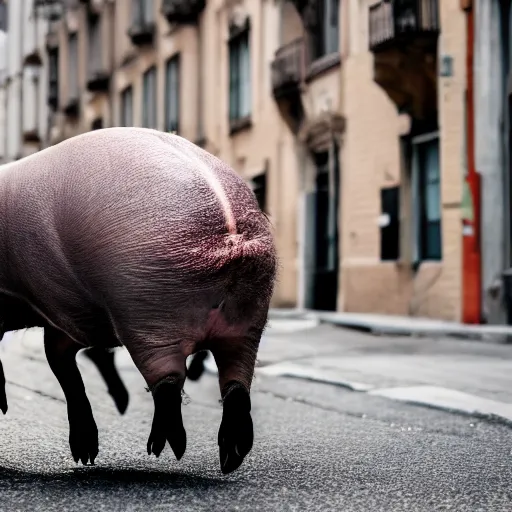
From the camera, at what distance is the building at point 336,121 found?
16625 millimetres

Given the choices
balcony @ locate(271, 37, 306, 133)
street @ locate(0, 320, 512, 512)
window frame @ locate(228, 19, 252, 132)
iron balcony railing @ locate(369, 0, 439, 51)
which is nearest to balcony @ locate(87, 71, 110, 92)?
window frame @ locate(228, 19, 252, 132)

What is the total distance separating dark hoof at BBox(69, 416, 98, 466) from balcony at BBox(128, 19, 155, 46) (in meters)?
24.0

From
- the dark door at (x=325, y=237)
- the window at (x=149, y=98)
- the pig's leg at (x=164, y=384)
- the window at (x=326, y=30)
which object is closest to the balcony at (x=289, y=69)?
the window at (x=326, y=30)

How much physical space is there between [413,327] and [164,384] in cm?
1104

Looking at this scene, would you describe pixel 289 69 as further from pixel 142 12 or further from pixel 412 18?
pixel 142 12

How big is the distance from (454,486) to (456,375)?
4887mm

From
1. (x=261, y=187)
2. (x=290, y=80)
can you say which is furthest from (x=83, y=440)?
(x=261, y=187)

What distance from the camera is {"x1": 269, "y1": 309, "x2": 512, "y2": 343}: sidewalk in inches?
527

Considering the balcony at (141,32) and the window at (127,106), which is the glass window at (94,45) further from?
the balcony at (141,32)

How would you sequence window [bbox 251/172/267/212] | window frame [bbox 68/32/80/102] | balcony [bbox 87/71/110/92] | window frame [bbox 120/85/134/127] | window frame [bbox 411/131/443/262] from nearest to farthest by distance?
window frame [bbox 411/131/443/262], window [bbox 251/172/267/212], window frame [bbox 120/85/134/127], balcony [bbox 87/71/110/92], window frame [bbox 68/32/80/102]

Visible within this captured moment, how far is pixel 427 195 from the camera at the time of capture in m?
17.7

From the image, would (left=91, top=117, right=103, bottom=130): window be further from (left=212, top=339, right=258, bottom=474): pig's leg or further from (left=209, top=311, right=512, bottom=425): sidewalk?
(left=212, top=339, right=258, bottom=474): pig's leg

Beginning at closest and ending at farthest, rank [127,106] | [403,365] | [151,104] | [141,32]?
1. [403,365]
2. [141,32]
3. [151,104]
4. [127,106]

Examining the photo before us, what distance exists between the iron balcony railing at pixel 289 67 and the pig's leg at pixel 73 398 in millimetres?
16387
